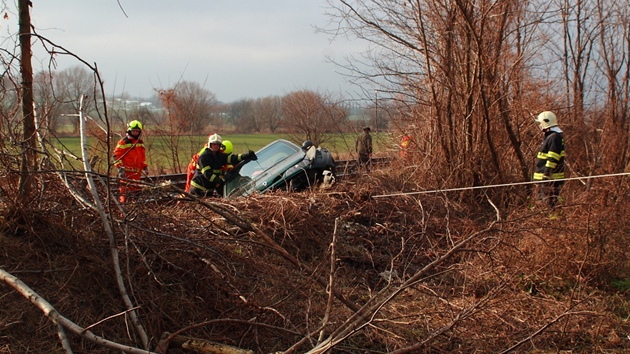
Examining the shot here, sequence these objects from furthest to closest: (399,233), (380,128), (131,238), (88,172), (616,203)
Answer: (380,128) → (399,233) → (616,203) → (131,238) → (88,172)

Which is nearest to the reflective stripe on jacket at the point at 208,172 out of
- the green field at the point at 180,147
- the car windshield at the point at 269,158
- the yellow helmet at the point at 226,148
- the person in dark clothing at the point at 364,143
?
the yellow helmet at the point at 226,148

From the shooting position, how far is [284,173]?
830cm

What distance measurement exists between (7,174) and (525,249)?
17.2ft

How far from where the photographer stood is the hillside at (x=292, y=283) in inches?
162

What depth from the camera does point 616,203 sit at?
677cm

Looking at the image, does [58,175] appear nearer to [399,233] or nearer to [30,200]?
[30,200]

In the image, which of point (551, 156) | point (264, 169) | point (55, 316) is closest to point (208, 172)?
point (264, 169)

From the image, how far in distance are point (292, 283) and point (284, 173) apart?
9.99ft

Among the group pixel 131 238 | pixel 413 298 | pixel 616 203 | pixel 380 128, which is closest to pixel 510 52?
pixel 380 128

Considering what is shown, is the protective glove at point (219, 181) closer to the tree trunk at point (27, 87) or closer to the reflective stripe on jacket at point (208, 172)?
the reflective stripe on jacket at point (208, 172)

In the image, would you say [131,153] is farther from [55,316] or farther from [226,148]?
[55,316]

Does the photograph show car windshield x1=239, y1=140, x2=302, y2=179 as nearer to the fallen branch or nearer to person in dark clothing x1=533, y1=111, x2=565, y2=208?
person in dark clothing x1=533, y1=111, x2=565, y2=208

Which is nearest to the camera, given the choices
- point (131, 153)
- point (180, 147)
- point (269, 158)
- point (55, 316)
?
point (55, 316)

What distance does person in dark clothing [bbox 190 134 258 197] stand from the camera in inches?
335
